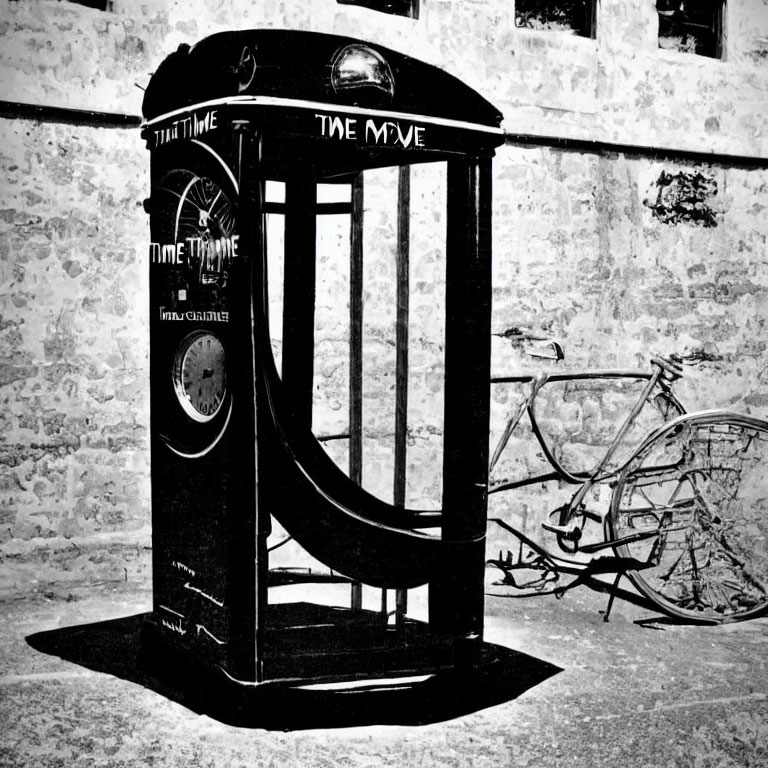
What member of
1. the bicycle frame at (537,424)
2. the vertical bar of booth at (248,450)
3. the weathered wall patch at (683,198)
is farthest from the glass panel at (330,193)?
the weathered wall patch at (683,198)

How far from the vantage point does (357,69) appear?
13.0 ft

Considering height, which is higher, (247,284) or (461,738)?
(247,284)

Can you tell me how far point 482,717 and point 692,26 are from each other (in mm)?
4891

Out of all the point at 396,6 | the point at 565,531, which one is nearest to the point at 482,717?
the point at 565,531

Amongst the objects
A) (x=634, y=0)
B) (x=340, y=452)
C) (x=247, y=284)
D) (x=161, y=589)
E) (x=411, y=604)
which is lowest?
(x=411, y=604)

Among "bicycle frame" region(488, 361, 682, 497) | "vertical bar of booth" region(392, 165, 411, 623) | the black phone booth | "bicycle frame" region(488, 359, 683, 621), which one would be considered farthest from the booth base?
"bicycle frame" region(488, 361, 682, 497)

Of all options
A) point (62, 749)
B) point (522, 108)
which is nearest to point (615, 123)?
point (522, 108)

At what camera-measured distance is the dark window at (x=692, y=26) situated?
696 cm

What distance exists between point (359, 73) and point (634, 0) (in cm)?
346

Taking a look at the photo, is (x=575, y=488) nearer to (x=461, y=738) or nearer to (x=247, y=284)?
(x=461, y=738)

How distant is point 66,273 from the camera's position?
18.2ft

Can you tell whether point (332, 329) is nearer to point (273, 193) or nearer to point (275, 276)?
point (275, 276)

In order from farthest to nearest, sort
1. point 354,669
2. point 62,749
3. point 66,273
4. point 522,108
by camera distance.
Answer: point 522,108
point 66,273
point 354,669
point 62,749

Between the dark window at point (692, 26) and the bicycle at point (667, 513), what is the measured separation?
204 centimetres
